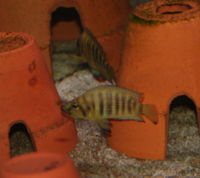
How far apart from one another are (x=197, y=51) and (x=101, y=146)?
1.39 m

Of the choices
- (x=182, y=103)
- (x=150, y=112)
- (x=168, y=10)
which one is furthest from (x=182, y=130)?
(x=168, y=10)

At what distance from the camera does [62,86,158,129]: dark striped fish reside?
210 inches

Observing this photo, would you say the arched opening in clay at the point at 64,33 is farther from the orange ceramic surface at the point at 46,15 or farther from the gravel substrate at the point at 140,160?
the gravel substrate at the point at 140,160

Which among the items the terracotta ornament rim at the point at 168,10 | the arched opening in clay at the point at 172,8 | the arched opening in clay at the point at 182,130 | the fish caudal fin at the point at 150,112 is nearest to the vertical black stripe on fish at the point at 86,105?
the fish caudal fin at the point at 150,112

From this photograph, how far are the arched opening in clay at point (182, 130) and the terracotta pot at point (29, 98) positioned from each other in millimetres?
1106

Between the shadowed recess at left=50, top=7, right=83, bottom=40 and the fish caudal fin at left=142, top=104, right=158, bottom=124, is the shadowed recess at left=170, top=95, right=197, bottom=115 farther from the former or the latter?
the shadowed recess at left=50, top=7, right=83, bottom=40

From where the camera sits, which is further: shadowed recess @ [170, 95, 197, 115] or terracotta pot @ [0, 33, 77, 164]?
shadowed recess @ [170, 95, 197, 115]

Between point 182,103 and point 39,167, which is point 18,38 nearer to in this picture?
point 39,167

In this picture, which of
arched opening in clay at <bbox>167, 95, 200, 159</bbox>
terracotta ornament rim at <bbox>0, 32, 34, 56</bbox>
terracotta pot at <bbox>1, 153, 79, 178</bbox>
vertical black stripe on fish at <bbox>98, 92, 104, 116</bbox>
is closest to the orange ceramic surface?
terracotta ornament rim at <bbox>0, 32, 34, 56</bbox>

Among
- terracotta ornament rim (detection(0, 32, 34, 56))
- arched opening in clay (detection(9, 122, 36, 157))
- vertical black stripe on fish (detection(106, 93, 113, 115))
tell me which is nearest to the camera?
vertical black stripe on fish (detection(106, 93, 113, 115))

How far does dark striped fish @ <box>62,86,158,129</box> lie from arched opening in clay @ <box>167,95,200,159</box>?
35.1 inches

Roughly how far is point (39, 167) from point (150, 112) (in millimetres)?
1637

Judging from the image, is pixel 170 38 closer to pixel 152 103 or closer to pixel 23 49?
pixel 152 103

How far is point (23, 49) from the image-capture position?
558 centimetres
